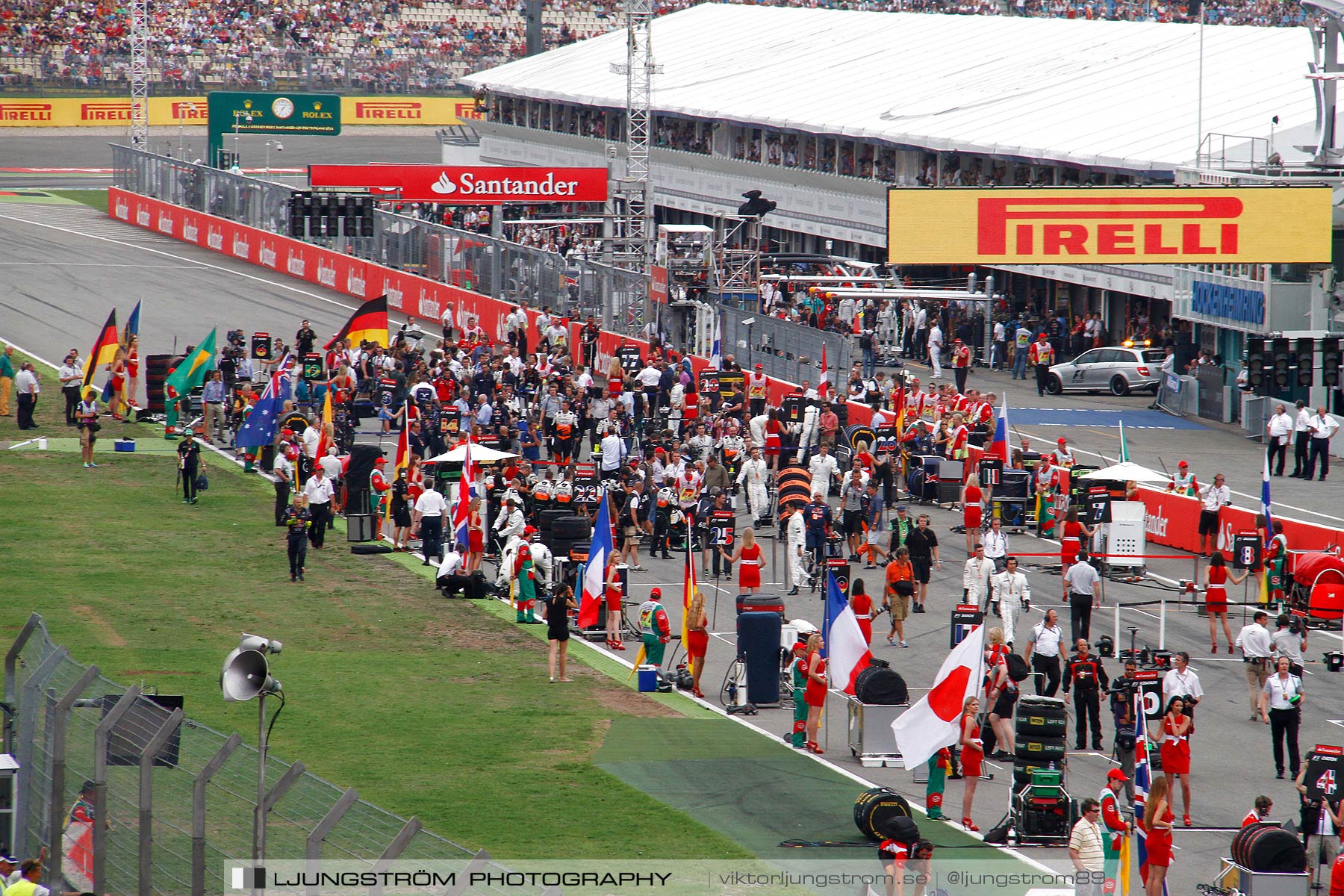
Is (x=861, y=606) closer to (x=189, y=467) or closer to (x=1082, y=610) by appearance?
(x=1082, y=610)

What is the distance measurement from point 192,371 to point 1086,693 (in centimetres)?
2396

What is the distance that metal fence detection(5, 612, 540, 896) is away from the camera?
13.1 meters

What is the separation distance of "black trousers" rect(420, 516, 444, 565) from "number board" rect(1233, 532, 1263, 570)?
41.0 ft

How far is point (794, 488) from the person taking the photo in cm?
3055

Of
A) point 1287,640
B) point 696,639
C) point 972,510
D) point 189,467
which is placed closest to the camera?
point 1287,640

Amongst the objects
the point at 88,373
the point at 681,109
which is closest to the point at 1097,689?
the point at 88,373

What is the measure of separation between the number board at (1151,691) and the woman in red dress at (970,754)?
7.53 feet

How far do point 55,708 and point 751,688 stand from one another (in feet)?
37.3

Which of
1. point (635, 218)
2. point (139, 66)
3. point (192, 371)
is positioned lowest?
point (192, 371)

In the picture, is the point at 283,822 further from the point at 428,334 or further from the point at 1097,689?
the point at 428,334

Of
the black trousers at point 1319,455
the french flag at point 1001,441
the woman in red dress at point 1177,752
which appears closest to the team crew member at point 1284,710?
the woman in red dress at point 1177,752

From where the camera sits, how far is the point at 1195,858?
18.2 m

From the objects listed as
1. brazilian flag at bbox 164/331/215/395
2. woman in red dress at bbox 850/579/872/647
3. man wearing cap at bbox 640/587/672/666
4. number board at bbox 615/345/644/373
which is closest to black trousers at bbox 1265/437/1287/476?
number board at bbox 615/345/644/373

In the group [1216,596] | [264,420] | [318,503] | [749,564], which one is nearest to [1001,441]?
[1216,596]
